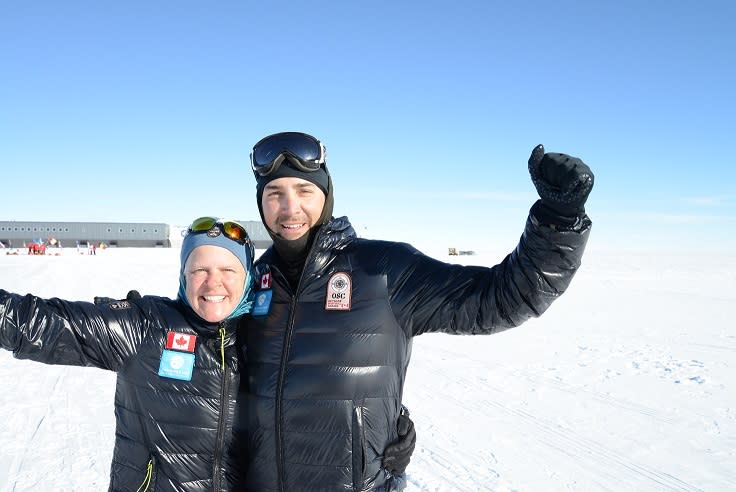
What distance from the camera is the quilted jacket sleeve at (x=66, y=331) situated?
2.09 m

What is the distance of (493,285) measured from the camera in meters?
1.95

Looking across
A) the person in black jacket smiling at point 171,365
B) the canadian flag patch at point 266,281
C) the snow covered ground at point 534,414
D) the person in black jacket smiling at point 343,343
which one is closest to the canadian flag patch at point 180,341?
the person in black jacket smiling at point 171,365

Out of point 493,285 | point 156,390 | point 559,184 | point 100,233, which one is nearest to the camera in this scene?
point 559,184

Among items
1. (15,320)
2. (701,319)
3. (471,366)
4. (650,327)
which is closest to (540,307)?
(15,320)

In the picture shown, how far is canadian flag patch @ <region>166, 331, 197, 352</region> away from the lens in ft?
7.46

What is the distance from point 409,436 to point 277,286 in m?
0.88

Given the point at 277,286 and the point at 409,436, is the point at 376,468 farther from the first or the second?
the point at 277,286

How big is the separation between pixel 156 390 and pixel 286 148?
1201mm

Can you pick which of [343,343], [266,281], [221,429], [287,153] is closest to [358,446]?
[343,343]

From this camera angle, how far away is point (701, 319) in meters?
11.6

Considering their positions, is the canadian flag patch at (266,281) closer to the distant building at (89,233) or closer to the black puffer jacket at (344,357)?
the black puffer jacket at (344,357)

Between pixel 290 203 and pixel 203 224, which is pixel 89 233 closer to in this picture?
pixel 203 224

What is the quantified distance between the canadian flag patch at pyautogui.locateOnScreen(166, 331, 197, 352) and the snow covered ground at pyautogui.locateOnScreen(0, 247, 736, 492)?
2378mm

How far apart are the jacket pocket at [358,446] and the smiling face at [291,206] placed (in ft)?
2.60
